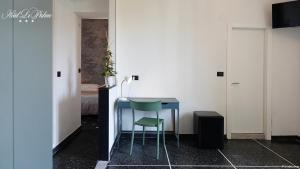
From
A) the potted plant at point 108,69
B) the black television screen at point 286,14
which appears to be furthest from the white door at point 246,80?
the potted plant at point 108,69

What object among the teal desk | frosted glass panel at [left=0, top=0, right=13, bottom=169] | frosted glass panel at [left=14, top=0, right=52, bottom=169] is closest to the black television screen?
the teal desk

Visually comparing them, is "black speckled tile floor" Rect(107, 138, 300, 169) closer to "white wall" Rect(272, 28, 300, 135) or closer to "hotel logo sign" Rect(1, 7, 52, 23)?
"white wall" Rect(272, 28, 300, 135)

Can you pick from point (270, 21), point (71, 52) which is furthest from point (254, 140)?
point (71, 52)

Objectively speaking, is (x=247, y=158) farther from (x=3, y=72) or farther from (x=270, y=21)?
(x=3, y=72)

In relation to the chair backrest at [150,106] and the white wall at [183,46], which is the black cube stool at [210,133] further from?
the chair backrest at [150,106]

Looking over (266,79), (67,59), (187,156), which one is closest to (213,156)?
(187,156)

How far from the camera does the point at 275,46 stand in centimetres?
468

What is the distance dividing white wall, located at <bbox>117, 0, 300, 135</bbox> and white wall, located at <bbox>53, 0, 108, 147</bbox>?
0.75 m

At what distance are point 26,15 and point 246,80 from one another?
393 cm

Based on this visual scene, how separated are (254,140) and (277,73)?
4.41 feet

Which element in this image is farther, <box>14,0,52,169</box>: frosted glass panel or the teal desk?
the teal desk

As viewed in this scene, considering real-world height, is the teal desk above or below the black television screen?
below

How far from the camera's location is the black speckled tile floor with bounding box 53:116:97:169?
11.0 feet

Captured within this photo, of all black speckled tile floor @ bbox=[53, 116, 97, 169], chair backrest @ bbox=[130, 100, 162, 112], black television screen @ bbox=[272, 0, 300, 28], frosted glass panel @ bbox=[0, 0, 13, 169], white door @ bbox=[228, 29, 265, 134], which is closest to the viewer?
frosted glass panel @ bbox=[0, 0, 13, 169]
